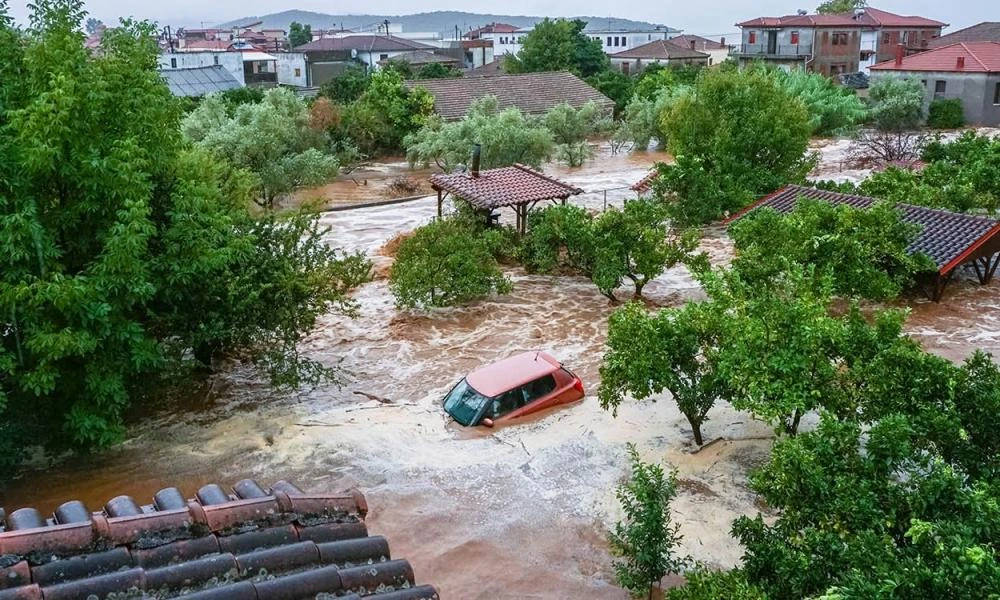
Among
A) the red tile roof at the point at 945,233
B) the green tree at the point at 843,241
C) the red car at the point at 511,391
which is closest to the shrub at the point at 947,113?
the red tile roof at the point at 945,233

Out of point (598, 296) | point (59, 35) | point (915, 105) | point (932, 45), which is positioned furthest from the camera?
point (932, 45)

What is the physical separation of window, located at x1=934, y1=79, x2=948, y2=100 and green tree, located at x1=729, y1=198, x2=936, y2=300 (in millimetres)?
39349

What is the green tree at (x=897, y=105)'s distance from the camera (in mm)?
51031

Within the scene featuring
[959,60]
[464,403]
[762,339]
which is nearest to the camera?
[762,339]

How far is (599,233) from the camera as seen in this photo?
2242 cm

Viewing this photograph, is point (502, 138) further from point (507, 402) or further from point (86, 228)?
point (86, 228)

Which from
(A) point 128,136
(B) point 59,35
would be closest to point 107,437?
(A) point 128,136

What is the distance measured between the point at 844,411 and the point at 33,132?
1067cm

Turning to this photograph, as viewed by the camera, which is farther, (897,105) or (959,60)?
(959,60)

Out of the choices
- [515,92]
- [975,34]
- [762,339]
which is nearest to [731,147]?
[762,339]

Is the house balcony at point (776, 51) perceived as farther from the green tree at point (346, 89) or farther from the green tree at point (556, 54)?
the green tree at point (346, 89)

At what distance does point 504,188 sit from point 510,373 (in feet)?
37.0

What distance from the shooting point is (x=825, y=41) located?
240 ft

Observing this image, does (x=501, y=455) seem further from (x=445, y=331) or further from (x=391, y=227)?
(x=391, y=227)
